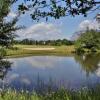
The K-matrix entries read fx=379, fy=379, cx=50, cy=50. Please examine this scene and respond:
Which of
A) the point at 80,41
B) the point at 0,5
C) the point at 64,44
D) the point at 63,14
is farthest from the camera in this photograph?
the point at 64,44

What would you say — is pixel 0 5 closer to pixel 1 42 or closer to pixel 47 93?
pixel 1 42

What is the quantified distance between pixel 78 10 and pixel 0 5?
712 centimetres

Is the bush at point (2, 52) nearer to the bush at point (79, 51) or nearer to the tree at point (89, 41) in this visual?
the tree at point (89, 41)

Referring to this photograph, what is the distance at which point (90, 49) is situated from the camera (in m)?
126

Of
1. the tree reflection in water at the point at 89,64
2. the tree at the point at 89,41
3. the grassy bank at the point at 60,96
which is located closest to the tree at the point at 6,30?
the grassy bank at the point at 60,96

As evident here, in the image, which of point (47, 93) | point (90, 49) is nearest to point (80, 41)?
point (90, 49)

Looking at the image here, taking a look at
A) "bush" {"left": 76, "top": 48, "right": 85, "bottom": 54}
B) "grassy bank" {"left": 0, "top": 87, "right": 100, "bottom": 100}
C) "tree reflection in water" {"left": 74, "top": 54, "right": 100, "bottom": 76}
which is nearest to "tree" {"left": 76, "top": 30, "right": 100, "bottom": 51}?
"bush" {"left": 76, "top": 48, "right": 85, "bottom": 54}

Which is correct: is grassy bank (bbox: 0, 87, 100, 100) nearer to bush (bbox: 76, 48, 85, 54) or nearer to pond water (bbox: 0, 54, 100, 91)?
pond water (bbox: 0, 54, 100, 91)

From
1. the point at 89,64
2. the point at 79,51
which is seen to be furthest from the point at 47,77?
the point at 79,51

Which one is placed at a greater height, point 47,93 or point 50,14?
point 50,14

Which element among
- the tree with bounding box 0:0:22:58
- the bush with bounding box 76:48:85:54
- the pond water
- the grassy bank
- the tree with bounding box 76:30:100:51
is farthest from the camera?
the bush with bounding box 76:48:85:54

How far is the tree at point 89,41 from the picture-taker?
119006 mm

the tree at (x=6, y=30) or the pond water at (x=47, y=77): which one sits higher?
the tree at (x=6, y=30)

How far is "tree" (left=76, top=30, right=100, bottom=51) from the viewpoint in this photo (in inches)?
4685
